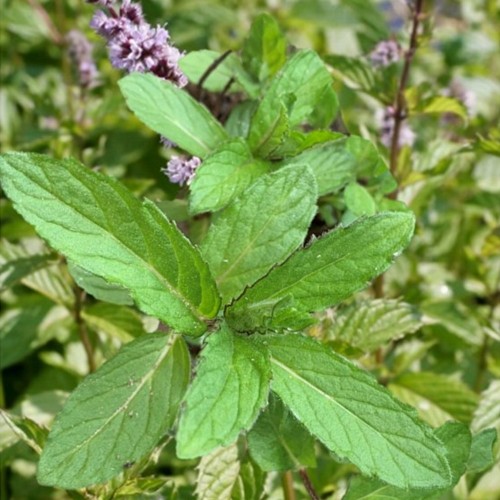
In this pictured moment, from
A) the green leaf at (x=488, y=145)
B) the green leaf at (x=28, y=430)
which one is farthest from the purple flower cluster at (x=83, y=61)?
the green leaf at (x=28, y=430)

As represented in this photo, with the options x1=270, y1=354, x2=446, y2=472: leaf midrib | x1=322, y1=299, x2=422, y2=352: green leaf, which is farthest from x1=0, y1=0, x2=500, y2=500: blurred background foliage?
x1=270, y1=354, x2=446, y2=472: leaf midrib

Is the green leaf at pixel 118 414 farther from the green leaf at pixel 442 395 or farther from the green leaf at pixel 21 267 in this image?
the green leaf at pixel 442 395

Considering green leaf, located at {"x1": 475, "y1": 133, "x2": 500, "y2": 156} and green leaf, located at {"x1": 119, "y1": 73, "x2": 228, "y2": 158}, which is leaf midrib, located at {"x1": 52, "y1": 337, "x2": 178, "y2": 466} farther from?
green leaf, located at {"x1": 475, "y1": 133, "x2": 500, "y2": 156}

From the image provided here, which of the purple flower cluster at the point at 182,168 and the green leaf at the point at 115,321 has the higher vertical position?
the purple flower cluster at the point at 182,168

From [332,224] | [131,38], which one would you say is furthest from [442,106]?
[131,38]

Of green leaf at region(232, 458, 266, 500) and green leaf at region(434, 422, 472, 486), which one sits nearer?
green leaf at region(434, 422, 472, 486)

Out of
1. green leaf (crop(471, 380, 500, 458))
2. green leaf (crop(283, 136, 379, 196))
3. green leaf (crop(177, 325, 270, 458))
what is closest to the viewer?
green leaf (crop(177, 325, 270, 458))

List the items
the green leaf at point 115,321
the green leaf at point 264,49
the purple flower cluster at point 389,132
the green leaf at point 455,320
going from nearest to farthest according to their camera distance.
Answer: the green leaf at point 264,49
the green leaf at point 115,321
the purple flower cluster at point 389,132
the green leaf at point 455,320
